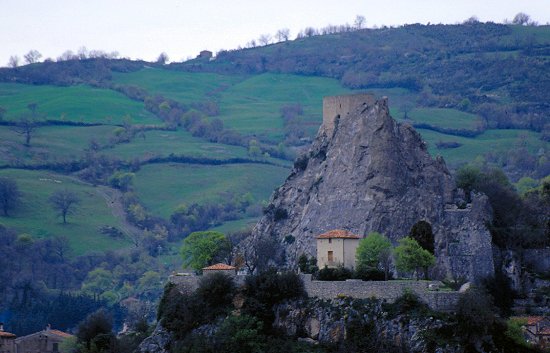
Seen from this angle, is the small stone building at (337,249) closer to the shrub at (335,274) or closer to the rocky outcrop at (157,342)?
the shrub at (335,274)

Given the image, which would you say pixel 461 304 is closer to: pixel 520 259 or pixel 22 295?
pixel 520 259

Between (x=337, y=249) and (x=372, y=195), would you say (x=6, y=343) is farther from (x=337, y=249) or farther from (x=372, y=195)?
(x=337, y=249)

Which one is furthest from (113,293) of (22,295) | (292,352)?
(292,352)

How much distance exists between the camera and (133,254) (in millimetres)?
176000

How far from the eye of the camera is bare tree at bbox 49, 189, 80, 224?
18050 centimetres

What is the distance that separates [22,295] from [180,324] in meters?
72.9

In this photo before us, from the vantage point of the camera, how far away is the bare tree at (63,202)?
180 metres

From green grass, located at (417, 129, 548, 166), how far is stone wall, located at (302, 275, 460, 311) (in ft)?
325

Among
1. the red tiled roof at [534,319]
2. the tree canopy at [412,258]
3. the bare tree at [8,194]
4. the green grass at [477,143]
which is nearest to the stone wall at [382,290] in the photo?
the tree canopy at [412,258]

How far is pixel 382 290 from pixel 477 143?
373 ft

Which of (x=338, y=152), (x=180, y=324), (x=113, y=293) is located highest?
(x=338, y=152)

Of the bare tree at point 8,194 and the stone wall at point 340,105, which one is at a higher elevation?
the stone wall at point 340,105

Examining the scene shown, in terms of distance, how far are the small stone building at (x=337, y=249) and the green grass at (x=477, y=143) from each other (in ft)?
304

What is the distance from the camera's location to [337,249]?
292 feet
